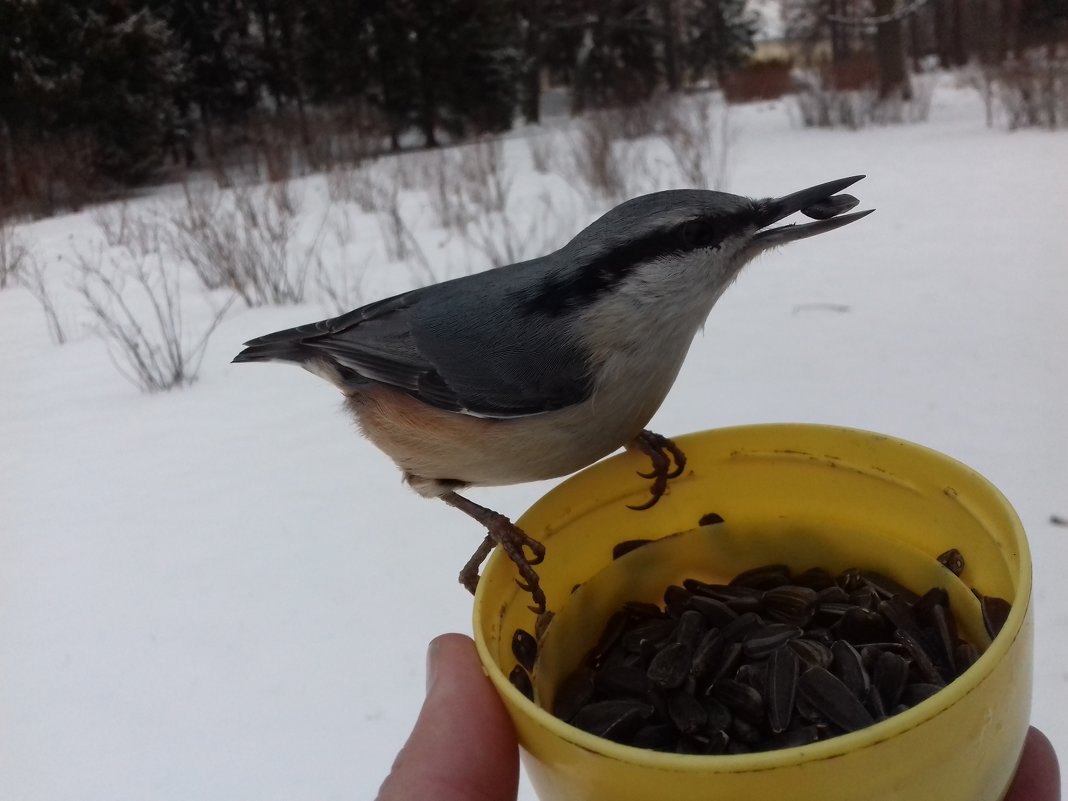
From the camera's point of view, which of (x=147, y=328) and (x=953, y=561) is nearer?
(x=953, y=561)

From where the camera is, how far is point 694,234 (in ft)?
3.54

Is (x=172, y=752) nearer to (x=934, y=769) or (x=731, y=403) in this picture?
(x=934, y=769)

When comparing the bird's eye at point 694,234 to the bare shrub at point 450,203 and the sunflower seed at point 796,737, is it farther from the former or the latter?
the bare shrub at point 450,203

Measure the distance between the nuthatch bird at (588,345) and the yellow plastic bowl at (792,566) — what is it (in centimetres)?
6

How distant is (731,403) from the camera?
2910 millimetres

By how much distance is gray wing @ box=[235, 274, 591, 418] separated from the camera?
1117 mm

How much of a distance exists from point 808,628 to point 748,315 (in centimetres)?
289

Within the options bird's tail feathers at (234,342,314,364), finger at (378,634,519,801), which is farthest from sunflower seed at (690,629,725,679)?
bird's tail feathers at (234,342,314,364)

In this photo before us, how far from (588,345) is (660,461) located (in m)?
0.19

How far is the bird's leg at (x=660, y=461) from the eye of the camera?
1085 mm

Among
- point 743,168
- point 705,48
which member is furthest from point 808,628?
point 705,48

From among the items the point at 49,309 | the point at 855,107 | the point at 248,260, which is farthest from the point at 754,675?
the point at 855,107

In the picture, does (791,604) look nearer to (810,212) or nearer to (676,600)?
(676,600)

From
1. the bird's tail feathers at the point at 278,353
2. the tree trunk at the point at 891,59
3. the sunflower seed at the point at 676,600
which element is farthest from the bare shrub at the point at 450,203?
the tree trunk at the point at 891,59
